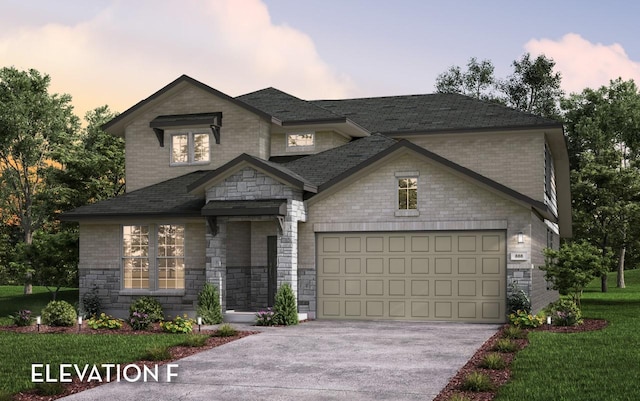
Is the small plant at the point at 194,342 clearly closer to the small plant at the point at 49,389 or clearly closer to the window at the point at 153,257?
the small plant at the point at 49,389

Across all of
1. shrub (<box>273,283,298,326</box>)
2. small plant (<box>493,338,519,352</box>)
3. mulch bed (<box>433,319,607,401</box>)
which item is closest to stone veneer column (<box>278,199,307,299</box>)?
shrub (<box>273,283,298,326</box>)

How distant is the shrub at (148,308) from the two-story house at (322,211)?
81cm

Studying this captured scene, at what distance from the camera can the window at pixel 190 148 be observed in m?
27.7

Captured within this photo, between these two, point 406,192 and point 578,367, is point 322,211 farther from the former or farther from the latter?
point 578,367

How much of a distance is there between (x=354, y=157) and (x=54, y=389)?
51.8 feet

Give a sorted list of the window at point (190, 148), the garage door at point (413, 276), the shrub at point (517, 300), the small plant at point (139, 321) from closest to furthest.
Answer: the small plant at point (139, 321), the shrub at point (517, 300), the garage door at point (413, 276), the window at point (190, 148)

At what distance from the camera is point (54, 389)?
474 inches

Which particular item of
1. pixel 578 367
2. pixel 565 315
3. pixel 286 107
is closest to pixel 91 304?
pixel 286 107

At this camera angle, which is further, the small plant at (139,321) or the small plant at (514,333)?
the small plant at (139,321)

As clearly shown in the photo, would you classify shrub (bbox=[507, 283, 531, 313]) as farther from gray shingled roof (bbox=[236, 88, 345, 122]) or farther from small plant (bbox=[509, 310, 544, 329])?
gray shingled roof (bbox=[236, 88, 345, 122])

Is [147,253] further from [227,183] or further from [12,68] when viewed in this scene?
[12,68]

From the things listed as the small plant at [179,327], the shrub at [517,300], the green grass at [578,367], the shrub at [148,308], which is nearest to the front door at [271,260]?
the shrub at [148,308]

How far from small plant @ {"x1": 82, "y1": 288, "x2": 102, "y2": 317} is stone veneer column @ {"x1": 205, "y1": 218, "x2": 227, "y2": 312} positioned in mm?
4115

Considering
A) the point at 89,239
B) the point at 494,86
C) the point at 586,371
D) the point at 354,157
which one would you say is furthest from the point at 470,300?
the point at 494,86
